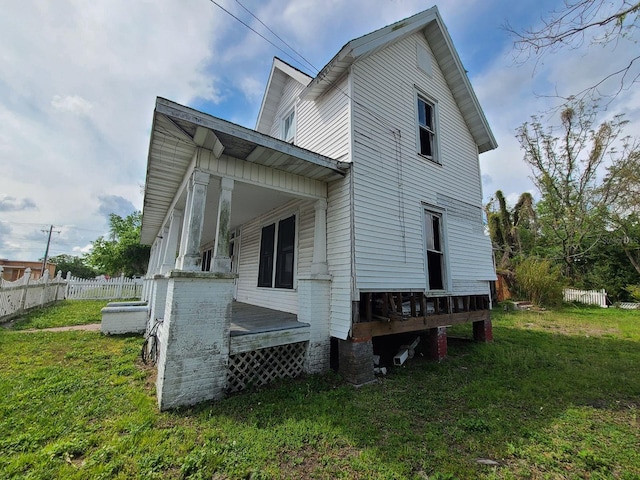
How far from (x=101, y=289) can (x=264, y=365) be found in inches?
701

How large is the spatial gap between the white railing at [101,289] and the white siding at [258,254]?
12669 millimetres

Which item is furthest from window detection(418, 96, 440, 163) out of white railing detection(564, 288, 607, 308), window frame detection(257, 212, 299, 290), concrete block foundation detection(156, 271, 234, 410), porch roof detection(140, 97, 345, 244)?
white railing detection(564, 288, 607, 308)

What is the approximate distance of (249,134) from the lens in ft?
13.3

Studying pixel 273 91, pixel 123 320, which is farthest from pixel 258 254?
pixel 273 91

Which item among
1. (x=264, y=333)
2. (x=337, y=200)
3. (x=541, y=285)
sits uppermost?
(x=337, y=200)

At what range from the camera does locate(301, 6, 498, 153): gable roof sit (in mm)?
5508

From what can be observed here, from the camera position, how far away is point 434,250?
6.56 m

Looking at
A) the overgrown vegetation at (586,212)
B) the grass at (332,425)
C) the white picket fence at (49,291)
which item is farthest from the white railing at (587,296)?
the white picket fence at (49,291)

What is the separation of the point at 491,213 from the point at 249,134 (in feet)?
80.2

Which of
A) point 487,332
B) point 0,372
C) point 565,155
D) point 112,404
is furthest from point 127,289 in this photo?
point 565,155

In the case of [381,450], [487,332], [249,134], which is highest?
[249,134]

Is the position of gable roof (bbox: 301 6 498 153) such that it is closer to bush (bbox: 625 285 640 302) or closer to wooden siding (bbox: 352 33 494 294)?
wooden siding (bbox: 352 33 494 294)

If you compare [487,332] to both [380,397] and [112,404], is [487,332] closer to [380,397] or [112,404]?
[380,397]

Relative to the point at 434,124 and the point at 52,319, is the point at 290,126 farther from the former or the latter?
the point at 52,319
